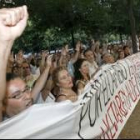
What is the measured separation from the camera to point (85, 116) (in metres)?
3.86

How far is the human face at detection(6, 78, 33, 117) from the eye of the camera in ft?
Result: 12.2

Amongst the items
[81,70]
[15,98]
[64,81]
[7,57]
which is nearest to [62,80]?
[64,81]

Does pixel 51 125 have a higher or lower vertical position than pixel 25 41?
higher

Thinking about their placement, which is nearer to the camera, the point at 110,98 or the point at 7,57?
the point at 7,57

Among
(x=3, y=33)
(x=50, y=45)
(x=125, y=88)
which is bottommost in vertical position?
(x=50, y=45)

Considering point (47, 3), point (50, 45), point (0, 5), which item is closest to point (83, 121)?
point (0, 5)

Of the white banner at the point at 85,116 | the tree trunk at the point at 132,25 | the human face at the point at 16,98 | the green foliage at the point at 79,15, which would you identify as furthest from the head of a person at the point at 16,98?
the tree trunk at the point at 132,25

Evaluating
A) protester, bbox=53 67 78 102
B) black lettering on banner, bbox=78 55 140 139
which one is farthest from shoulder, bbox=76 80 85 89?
protester, bbox=53 67 78 102

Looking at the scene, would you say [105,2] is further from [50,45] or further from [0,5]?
[50,45]

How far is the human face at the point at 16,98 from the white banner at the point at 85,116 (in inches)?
14.6

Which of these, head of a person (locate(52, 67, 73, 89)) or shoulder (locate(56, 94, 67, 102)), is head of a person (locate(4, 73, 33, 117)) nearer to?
shoulder (locate(56, 94, 67, 102))

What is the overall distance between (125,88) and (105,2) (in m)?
22.1

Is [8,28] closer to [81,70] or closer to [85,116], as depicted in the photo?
[85,116]

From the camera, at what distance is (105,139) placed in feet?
12.3
